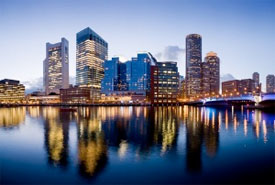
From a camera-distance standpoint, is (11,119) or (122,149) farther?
(11,119)

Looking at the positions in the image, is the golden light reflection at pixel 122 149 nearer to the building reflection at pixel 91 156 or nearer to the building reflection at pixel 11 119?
the building reflection at pixel 91 156

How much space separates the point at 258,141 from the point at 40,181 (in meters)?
27.6

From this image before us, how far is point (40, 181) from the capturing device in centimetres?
1578

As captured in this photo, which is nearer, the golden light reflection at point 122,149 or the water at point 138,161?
the water at point 138,161

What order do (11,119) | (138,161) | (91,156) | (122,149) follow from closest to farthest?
1. (138,161)
2. (91,156)
3. (122,149)
4. (11,119)

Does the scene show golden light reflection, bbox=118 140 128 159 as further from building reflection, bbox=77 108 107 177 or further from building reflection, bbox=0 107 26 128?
building reflection, bbox=0 107 26 128

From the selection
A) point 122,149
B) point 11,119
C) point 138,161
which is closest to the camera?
point 138,161

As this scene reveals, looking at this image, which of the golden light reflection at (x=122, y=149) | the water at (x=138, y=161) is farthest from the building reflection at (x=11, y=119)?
the golden light reflection at (x=122, y=149)

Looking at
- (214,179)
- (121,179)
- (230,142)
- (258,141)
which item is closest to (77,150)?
(121,179)

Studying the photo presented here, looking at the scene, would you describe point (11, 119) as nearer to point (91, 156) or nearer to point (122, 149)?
point (122, 149)

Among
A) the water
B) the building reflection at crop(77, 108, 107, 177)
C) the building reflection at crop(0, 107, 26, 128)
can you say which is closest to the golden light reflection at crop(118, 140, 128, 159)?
the water

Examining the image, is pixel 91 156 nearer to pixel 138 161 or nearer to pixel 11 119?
pixel 138 161

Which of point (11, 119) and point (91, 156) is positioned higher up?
point (91, 156)

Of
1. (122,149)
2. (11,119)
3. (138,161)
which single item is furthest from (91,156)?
(11,119)
